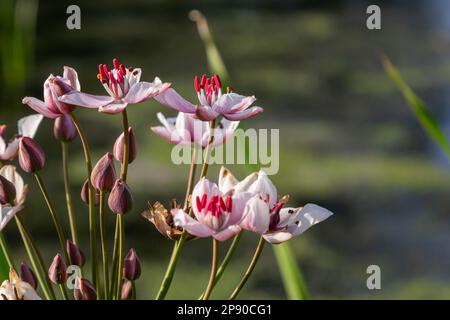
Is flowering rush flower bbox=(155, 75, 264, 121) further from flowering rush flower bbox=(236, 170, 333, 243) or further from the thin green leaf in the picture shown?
the thin green leaf

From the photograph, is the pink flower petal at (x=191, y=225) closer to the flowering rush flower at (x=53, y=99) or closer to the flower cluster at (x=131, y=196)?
the flower cluster at (x=131, y=196)

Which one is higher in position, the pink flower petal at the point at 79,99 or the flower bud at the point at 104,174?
the pink flower petal at the point at 79,99

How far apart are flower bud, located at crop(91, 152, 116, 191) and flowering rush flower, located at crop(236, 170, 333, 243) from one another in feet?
0.30

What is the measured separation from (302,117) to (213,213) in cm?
260

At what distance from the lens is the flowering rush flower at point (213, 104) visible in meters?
0.55

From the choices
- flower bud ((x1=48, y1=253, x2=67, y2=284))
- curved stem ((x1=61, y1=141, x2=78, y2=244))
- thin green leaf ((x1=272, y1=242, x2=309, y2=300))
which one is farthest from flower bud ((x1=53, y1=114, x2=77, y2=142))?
thin green leaf ((x1=272, y1=242, x2=309, y2=300))

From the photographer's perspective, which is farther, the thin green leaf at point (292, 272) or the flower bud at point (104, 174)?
the thin green leaf at point (292, 272)

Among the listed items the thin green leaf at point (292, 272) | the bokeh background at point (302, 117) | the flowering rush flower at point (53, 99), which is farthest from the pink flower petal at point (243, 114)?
the bokeh background at point (302, 117)

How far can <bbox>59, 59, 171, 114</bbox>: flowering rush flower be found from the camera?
53 centimetres

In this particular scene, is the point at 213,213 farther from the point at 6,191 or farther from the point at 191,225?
the point at 6,191

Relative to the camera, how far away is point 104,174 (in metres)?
0.56

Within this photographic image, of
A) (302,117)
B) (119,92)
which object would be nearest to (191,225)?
(119,92)

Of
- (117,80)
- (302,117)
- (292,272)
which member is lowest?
(302,117)

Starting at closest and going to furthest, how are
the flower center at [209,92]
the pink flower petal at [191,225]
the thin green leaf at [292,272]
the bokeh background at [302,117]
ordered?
the pink flower petal at [191,225]
the flower center at [209,92]
the thin green leaf at [292,272]
the bokeh background at [302,117]
